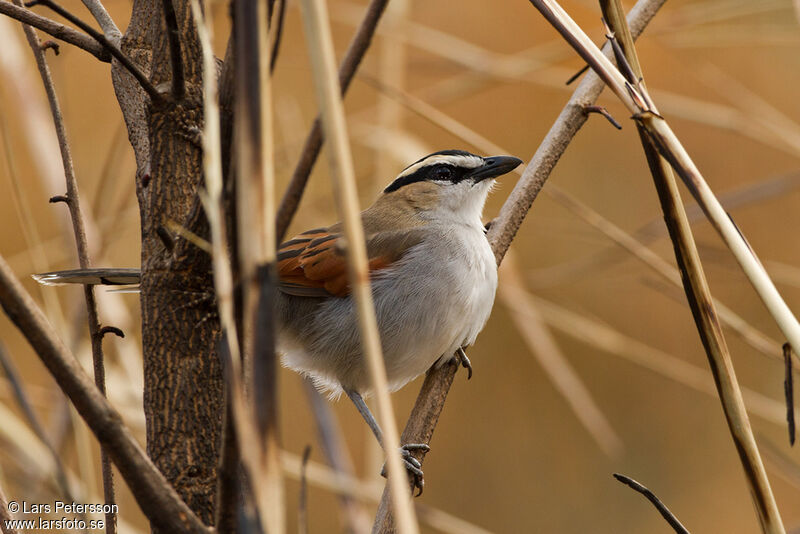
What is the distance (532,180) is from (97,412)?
1.58 metres

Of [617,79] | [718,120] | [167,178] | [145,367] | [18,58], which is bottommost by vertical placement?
[145,367]

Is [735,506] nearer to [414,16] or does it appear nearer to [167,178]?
[414,16]

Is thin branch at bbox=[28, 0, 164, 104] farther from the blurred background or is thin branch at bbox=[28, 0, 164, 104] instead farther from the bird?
the blurred background

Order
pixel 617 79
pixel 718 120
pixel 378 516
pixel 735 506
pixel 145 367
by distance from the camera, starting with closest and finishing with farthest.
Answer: pixel 617 79, pixel 378 516, pixel 145 367, pixel 718 120, pixel 735 506

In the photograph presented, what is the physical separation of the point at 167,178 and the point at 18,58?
1.52 meters

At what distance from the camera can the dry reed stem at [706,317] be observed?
1306 mm

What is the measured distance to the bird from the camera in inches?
123

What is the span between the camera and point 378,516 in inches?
65.7

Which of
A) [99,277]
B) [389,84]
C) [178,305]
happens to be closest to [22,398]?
[178,305]

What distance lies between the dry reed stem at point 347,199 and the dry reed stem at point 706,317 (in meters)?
0.63

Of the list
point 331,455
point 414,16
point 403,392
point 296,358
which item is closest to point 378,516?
point 331,455

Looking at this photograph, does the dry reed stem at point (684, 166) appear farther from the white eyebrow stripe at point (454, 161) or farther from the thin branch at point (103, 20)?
the white eyebrow stripe at point (454, 161)

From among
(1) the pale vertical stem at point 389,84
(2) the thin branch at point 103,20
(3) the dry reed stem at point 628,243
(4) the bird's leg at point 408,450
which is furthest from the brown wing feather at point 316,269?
(2) the thin branch at point 103,20

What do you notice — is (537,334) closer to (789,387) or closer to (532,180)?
(532,180)
